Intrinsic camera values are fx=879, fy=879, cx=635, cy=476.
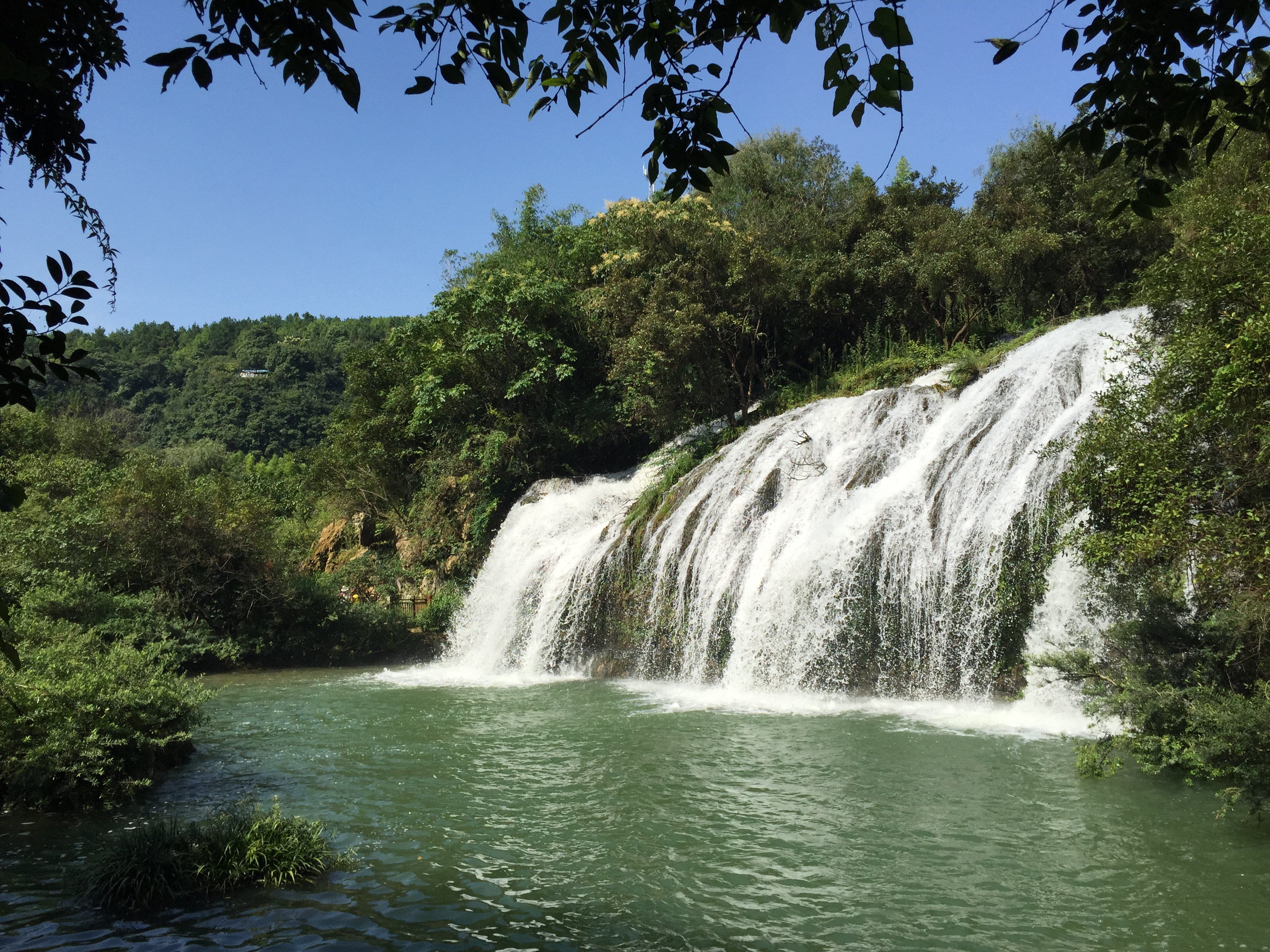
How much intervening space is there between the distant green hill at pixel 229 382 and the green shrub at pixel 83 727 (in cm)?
4565

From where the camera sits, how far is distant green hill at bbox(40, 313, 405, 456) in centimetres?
5753

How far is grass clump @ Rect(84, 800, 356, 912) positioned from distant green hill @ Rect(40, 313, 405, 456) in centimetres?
4901

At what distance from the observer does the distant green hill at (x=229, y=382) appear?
189 feet

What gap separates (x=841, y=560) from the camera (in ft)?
45.8

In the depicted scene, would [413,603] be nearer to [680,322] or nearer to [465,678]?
[465,678]

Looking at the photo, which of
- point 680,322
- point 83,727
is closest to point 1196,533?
point 83,727

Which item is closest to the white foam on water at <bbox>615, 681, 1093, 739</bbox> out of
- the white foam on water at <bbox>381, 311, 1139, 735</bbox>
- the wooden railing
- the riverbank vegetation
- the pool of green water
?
the white foam on water at <bbox>381, 311, 1139, 735</bbox>

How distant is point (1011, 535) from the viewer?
40.6 feet

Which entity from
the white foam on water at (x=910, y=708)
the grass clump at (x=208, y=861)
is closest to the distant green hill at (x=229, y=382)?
the white foam on water at (x=910, y=708)

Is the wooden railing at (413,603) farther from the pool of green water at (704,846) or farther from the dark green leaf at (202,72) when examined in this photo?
the dark green leaf at (202,72)

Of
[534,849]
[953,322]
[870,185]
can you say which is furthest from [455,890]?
[870,185]

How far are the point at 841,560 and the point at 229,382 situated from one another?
60.2 meters

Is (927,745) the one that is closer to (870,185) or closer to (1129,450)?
(1129,450)

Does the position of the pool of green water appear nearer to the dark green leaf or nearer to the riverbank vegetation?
the riverbank vegetation
